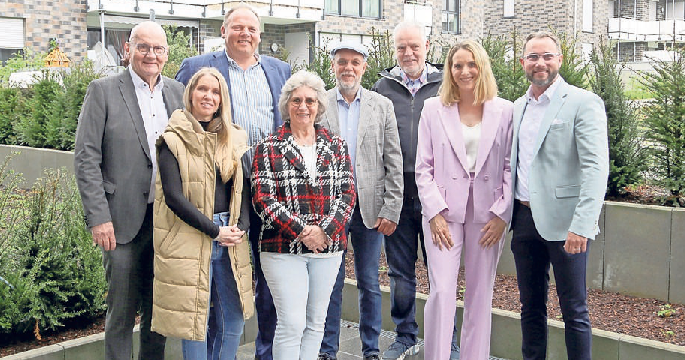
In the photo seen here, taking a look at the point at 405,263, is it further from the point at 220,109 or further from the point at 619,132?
the point at 619,132

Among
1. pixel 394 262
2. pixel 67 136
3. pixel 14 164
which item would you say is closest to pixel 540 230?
pixel 394 262

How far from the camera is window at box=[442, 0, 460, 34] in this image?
37.5 metres

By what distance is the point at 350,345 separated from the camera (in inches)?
244

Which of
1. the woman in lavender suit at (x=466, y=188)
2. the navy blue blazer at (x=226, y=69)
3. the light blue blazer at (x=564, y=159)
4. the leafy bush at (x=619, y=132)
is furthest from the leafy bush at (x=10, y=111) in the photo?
the light blue blazer at (x=564, y=159)

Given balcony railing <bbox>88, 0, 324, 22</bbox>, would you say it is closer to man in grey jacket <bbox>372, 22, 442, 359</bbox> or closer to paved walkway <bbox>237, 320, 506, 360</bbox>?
paved walkway <bbox>237, 320, 506, 360</bbox>

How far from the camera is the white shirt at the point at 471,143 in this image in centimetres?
500

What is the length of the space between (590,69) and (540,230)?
11.7 ft

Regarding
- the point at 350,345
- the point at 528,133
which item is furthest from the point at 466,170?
the point at 350,345

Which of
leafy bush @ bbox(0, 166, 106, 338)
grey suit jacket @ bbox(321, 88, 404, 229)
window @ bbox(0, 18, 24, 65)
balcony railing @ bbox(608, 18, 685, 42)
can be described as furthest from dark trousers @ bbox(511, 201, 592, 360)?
balcony railing @ bbox(608, 18, 685, 42)

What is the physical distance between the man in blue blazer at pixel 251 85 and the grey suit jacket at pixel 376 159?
0.45 metres

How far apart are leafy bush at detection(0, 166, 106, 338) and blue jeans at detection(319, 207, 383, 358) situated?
1.83m

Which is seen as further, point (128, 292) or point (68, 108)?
point (68, 108)

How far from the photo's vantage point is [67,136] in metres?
13.4

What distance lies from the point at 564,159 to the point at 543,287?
89 cm
